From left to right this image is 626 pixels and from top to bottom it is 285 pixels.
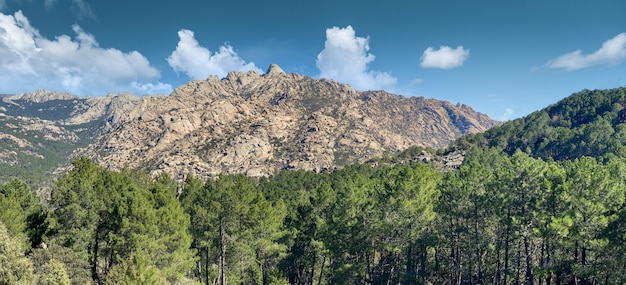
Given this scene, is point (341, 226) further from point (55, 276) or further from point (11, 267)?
point (11, 267)

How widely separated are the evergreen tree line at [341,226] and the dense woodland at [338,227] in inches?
4.9

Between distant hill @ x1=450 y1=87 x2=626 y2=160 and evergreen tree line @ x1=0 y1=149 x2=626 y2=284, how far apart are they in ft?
334

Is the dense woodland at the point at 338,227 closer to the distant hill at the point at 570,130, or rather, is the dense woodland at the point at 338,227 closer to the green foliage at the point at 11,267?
the green foliage at the point at 11,267

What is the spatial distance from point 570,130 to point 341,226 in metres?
139

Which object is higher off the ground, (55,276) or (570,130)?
(570,130)

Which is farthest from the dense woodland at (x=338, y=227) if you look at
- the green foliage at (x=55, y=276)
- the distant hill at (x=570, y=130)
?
the distant hill at (x=570, y=130)

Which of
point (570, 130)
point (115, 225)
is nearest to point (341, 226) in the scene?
point (115, 225)

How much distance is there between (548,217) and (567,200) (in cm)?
206

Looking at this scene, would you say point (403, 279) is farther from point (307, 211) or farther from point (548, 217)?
point (548, 217)

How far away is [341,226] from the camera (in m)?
39.6

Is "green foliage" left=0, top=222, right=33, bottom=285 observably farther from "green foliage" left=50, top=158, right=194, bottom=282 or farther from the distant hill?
the distant hill

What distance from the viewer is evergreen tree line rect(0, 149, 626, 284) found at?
27.7 m

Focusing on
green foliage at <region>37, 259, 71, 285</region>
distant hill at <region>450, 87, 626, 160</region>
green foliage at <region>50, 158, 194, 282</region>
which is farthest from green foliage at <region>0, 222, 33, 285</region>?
distant hill at <region>450, 87, 626, 160</region>

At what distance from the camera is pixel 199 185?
156 feet
